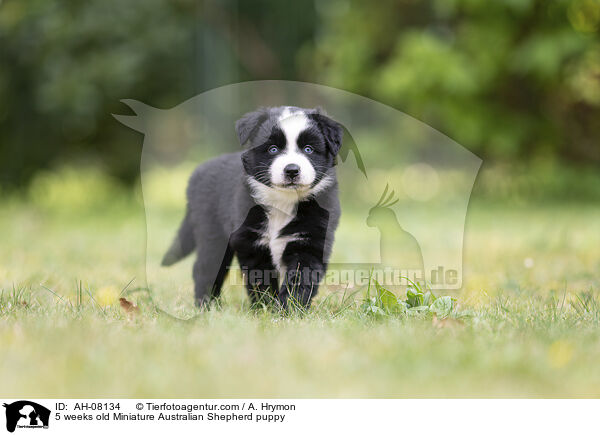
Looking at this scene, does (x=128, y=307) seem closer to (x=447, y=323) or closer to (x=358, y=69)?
(x=447, y=323)

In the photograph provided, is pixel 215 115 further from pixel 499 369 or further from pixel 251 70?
pixel 499 369

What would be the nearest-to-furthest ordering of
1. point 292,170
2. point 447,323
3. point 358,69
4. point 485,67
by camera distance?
1. point 447,323
2. point 292,170
3. point 485,67
4. point 358,69

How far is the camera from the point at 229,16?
38.0ft

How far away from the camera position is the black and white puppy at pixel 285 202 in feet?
9.15

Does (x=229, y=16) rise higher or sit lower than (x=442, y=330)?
higher

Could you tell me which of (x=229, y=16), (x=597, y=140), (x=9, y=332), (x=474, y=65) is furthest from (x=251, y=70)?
(x=9, y=332)

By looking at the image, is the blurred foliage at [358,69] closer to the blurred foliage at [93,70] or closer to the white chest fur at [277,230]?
the blurred foliage at [93,70]

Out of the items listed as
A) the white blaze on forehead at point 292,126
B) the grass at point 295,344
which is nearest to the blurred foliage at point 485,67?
the grass at point 295,344

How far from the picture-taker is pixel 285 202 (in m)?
2.86

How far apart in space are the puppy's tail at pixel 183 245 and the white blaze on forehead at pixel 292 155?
0.93 metres

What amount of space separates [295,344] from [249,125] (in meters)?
1.13
